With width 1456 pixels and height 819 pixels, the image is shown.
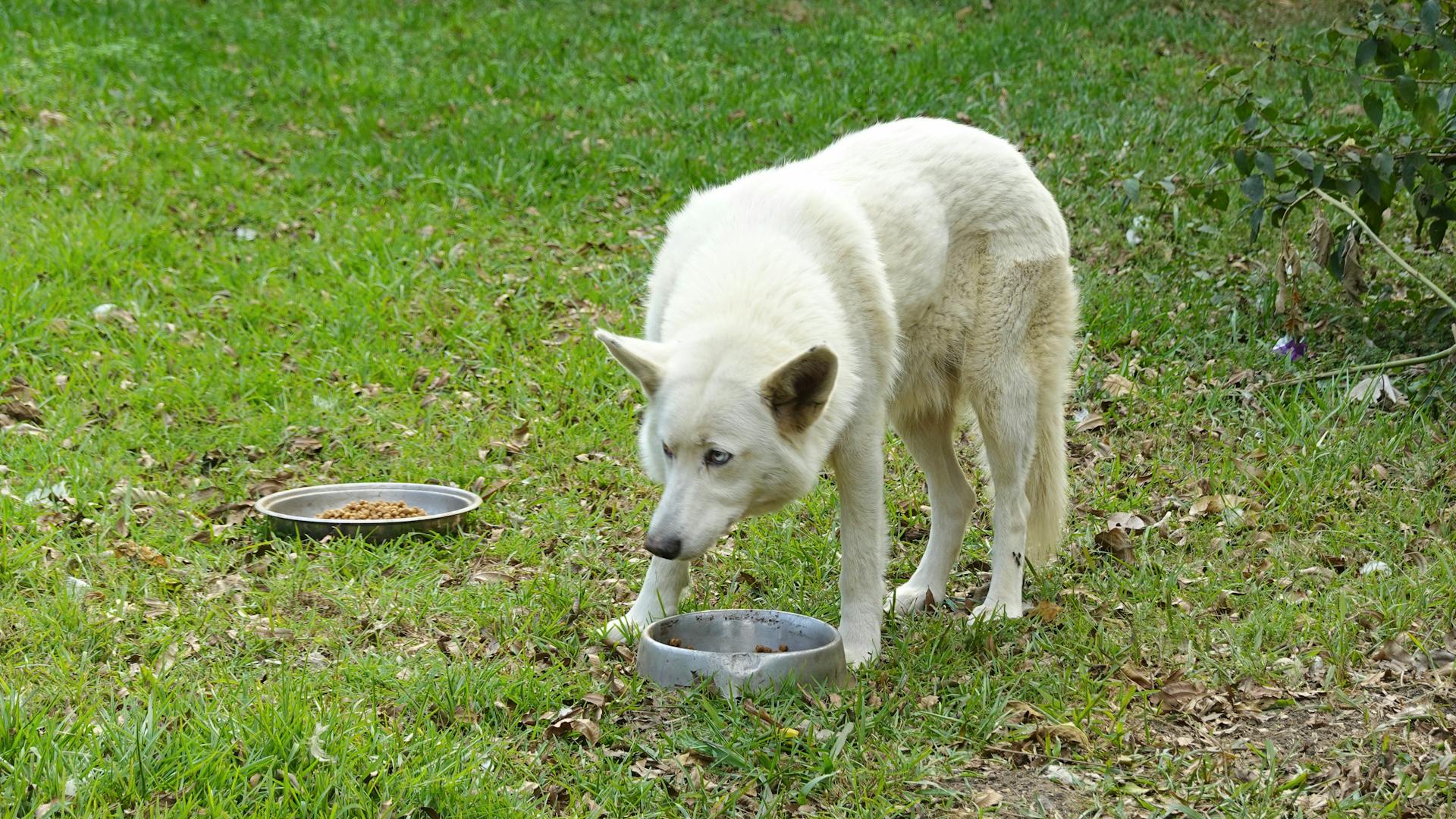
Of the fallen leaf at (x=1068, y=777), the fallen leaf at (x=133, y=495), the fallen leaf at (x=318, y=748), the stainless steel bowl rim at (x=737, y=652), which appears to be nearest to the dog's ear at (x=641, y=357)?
the stainless steel bowl rim at (x=737, y=652)

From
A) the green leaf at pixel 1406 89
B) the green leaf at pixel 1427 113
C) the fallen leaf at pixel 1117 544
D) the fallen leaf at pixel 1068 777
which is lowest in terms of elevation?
the fallen leaf at pixel 1117 544

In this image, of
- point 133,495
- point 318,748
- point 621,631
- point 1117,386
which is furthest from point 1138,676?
point 133,495

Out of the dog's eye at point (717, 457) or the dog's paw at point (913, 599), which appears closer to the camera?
the dog's eye at point (717, 457)

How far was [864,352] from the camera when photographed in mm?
4312

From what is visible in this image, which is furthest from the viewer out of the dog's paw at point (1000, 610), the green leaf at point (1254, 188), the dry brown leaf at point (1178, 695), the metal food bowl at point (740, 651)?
the green leaf at point (1254, 188)

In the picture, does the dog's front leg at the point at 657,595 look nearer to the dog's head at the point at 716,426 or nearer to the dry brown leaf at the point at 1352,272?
the dog's head at the point at 716,426

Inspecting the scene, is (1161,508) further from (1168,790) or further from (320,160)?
(320,160)

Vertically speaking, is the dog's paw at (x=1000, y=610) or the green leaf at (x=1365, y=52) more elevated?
the green leaf at (x=1365, y=52)

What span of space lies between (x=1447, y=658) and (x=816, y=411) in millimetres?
2244

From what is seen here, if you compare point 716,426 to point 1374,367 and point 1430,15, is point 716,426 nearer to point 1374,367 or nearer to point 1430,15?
point 1430,15

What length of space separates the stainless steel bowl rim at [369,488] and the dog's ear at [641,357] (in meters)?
1.75

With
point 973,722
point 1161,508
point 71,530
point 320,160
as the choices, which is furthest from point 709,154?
point 973,722

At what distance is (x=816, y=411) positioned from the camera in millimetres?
3881

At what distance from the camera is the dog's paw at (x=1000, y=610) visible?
4.77m
